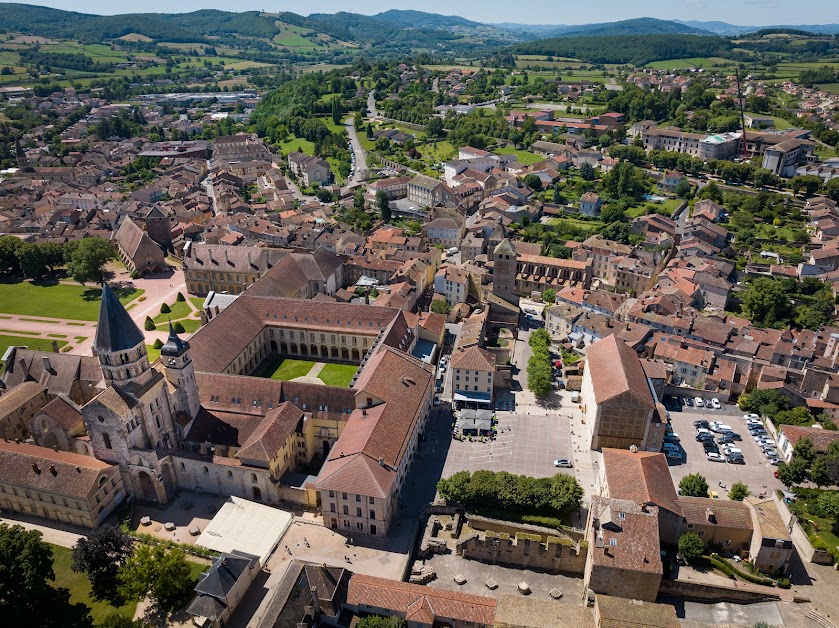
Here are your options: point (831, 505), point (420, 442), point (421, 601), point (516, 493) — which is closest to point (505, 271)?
point (420, 442)

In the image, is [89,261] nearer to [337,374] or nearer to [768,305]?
[337,374]

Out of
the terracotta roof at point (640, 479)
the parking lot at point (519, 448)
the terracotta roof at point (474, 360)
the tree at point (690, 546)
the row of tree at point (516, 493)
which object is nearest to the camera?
the tree at point (690, 546)

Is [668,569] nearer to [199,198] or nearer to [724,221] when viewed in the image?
[724,221]

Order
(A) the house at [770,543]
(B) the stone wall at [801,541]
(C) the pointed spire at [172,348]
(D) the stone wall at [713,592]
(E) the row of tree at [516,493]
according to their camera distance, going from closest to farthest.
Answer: (D) the stone wall at [713,592]
(A) the house at [770,543]
(B) the stone wall at [801,541]
(E) the row of tree at [516,493]
(C) the pointed spire at [172,348]

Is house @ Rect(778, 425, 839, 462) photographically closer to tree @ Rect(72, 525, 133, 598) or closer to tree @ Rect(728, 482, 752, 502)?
tree @ Rect(728, 482, 752, 502)

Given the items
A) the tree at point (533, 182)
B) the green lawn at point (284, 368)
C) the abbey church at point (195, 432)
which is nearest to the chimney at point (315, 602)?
the abbey church at point (195, 432)

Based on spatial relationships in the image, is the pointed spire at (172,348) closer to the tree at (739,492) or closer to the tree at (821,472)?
the tree at (739,492)
